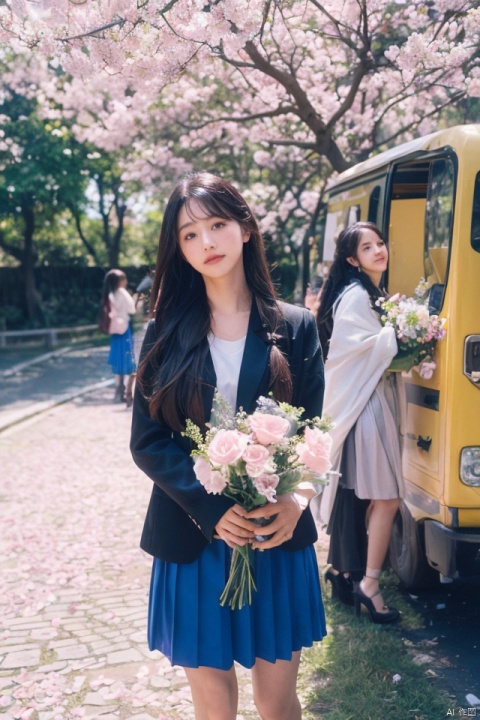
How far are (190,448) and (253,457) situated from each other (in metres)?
0.44

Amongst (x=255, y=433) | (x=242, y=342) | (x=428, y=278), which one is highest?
(x=428, y=278)

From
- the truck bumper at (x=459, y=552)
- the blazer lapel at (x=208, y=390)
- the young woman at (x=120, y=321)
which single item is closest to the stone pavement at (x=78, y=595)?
the truck bumper at (x=459, y=552)

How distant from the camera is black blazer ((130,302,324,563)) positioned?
2189 millimetres

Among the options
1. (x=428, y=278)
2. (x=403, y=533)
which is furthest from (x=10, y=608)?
(x=428, y=278)

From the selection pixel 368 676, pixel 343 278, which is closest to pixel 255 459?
pixel 368 676

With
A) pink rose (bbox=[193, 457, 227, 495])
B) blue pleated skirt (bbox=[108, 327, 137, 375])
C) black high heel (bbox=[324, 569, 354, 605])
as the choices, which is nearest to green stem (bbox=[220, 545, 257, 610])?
pink rose (bbox=[193, 457, 227, 495])

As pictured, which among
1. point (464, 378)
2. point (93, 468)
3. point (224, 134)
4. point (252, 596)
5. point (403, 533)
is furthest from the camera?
point (224, 134)

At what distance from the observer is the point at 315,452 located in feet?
6.78

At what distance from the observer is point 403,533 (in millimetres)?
4418

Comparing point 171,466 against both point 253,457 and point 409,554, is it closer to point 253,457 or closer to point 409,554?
point 253,457

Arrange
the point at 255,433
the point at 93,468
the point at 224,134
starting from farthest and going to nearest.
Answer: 1. the point at 224,134
2. the point at 93,468
3. the point at 255,433

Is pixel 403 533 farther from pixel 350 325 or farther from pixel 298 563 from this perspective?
pixel 298 563

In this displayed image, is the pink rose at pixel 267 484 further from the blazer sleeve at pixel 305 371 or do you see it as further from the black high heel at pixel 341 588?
the black high heel at pixel 341 588

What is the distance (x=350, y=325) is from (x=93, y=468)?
15.9ft
